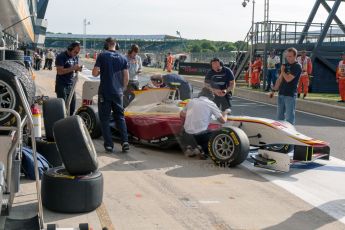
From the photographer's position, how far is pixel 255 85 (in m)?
24.0

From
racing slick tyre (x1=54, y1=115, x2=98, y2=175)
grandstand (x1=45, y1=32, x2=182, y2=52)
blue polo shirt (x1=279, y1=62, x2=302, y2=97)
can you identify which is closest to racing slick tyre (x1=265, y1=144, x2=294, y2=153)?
blue polo shirt (x1=279, y1=62, x2=302, y2=97)

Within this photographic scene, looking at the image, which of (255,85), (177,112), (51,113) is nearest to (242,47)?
(255,85)

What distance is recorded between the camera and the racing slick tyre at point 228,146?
22.8 ft

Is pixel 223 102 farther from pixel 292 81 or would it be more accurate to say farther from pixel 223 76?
pixel 292 81

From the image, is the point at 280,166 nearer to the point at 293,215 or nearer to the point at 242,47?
the point at 293,215

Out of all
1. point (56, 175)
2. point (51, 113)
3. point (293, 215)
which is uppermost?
point (51, 113)

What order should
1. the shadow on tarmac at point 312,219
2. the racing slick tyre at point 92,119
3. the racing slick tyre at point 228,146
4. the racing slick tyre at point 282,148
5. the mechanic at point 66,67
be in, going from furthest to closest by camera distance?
the mechanic at point 66,67 → the racing slick tyre at point 92,119 → the racing slick tyre at point 282,148 → the racing slick tyre at point 228,146 → the shadow on tarmac at point 312,219

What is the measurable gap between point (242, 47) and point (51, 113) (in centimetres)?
2190

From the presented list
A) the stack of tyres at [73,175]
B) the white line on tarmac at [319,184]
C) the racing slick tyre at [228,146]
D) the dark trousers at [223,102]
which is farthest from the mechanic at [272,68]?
the stack of tyres at [73,175]

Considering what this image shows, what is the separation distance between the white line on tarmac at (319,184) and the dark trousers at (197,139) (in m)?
0.64

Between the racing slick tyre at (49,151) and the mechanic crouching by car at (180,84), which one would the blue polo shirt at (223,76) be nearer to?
the mechanic crouching by car at (180,84)

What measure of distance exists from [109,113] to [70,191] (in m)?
3.22

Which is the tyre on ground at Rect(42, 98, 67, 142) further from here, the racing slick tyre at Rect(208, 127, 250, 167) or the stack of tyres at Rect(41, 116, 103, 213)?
the racing slick tyre at Rect(208, 127, 250, 167)

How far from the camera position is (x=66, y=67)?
30.0 ft
